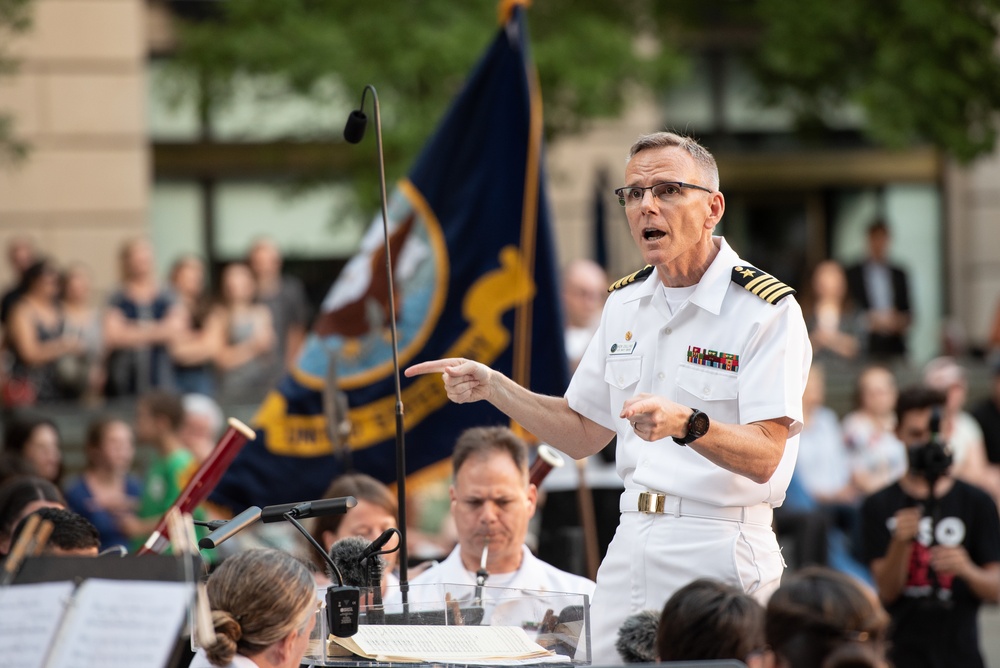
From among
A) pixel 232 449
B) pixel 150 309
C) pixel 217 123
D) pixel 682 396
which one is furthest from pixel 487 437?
pixel 217 123

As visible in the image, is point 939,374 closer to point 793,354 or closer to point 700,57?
point 793,354

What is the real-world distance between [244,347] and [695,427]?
8.45m

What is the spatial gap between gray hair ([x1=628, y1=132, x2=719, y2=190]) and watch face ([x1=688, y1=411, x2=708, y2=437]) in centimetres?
81

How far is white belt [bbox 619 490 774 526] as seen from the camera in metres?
4.40

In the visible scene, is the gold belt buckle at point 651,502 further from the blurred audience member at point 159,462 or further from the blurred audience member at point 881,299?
the blurred audience member at point 881,299

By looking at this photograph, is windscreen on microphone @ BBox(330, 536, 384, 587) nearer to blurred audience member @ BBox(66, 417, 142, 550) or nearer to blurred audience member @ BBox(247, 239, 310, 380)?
blurred audience member @ BBox(66, 417, 142, 550)

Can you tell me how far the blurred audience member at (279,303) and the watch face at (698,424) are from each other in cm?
843

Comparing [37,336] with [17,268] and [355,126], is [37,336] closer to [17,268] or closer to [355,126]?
[17,268]

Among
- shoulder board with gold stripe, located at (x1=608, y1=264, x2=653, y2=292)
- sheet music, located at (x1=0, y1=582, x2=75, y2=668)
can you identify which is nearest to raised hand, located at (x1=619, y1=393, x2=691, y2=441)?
shoulder board with gold stripe, located at (x1=608, y1=264, x2=653, y2=292)

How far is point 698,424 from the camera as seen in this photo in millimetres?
3961

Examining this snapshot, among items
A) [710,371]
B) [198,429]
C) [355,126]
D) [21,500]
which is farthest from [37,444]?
[710,371]

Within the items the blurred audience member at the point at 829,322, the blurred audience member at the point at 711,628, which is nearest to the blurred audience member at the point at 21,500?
the blurred audience member at the point at 711,628

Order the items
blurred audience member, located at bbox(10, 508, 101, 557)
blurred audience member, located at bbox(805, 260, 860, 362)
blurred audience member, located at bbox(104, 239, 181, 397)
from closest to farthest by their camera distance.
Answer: blurred audience member, located at bbox(10, 508, 101, 557) < blurred audience member, located at bbox(104, 239, 181, 397) < blurred audience member, located at bbox(805, 260, 860, 362)

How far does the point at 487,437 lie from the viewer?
5816 millimetres
